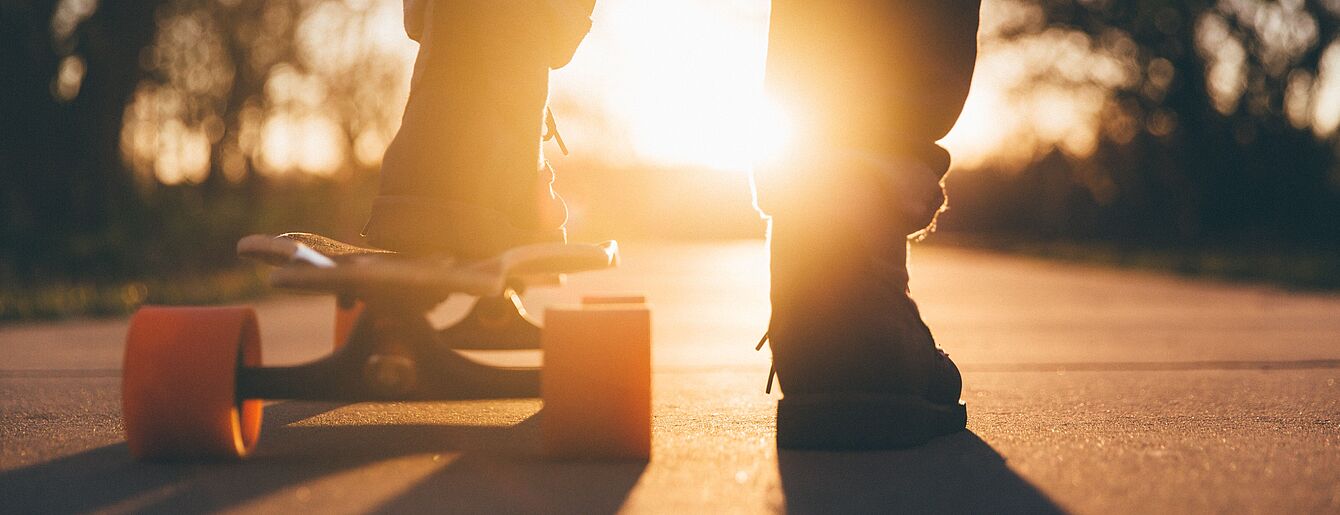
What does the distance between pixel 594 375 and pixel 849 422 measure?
450 mm

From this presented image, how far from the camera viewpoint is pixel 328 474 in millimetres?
2043

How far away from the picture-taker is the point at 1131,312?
268 inches

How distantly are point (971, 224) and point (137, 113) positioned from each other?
66.5 ft

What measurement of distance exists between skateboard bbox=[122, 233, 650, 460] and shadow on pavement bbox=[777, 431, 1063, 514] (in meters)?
0.29

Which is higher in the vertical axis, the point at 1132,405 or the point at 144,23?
the point at 144,23

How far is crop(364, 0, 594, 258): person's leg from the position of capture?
248cm

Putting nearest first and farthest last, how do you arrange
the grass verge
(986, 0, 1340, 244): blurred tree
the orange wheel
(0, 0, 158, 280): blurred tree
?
the orange wheel, the grass verge, (0, 0, 158, 280): blurred tree, (986, 0, 1340, 244): blurred tree

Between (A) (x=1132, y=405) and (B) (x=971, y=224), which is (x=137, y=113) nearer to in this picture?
(A) (x=1132, y=405)

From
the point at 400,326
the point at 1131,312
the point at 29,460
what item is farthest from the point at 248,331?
the point at 1131,312

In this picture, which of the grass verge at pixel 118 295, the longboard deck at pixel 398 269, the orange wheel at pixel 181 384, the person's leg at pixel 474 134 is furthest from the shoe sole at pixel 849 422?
the grass verge at pixel 118 295

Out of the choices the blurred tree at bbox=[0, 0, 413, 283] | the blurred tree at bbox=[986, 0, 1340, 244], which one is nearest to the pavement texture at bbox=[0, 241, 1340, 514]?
the blurred tree at bbox=[0, 0, 413, 283]

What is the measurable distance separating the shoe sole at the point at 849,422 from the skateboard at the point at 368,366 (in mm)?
278

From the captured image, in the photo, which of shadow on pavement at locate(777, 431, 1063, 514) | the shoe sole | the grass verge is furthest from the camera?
the grass verge

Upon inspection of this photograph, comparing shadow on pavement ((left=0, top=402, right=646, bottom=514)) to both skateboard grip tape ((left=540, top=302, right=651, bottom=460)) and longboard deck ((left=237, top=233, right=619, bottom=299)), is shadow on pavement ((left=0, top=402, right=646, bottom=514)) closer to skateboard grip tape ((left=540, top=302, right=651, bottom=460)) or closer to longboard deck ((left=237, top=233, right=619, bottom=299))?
skateboard grip tape ((left=540, top=302, right=651, bottom=460))
